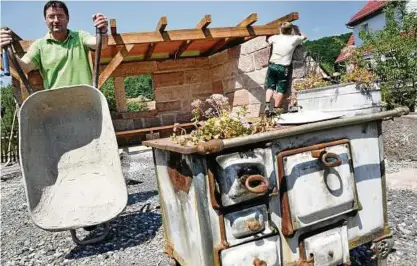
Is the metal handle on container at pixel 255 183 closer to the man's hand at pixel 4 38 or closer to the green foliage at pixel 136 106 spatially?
the man's hand at pixel 4 38

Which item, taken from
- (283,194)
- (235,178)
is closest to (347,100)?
(283,194)

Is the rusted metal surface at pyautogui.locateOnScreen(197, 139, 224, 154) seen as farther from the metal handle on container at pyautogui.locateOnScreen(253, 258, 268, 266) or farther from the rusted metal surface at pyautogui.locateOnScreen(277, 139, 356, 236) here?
the metal handle on container at pyautogui.locateOnScreen(253, 258, 268, 266)

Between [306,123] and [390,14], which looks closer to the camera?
[306,123]

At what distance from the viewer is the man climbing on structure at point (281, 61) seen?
475cm

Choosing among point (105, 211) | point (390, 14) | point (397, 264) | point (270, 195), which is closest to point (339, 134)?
point (270, 195)

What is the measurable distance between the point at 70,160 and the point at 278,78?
3359 mm

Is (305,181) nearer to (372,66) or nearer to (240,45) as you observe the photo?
(372,66)

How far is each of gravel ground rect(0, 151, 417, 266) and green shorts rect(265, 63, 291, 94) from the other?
2308 millimetres

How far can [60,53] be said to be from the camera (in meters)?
2.69

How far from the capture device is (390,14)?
19.2 ft

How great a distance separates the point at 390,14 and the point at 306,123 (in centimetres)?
548

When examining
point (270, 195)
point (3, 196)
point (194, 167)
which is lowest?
point (3, 196)

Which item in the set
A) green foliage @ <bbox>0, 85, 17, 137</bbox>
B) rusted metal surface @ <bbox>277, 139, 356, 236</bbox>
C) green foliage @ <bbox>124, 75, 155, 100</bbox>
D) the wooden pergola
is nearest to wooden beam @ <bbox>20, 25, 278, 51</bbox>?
the wooden pergola

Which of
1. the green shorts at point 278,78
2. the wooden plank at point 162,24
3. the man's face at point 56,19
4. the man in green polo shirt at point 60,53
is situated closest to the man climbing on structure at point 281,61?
the green shorts at point 278,78
